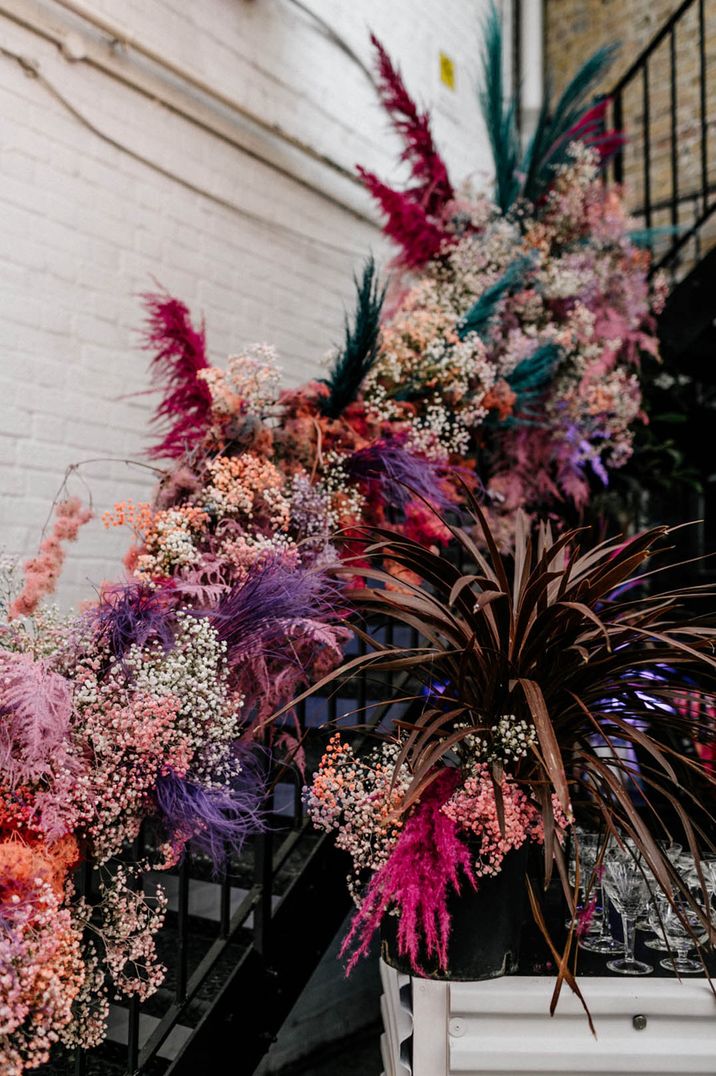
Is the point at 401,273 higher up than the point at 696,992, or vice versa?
the point at 401,273

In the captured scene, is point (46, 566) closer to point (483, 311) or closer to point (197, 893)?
point (197, 893)

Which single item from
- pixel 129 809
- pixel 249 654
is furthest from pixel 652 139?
pixel 129 809

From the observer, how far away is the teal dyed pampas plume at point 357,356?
2088mm

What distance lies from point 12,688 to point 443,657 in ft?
2.29

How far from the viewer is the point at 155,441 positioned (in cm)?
284

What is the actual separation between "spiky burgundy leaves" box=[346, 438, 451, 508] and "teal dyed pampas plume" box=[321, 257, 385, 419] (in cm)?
17

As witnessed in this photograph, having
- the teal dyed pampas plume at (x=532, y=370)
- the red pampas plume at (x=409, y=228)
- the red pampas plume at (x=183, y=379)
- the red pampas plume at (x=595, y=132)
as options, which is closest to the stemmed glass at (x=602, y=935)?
the red pampas plume at (x=183, y=379)

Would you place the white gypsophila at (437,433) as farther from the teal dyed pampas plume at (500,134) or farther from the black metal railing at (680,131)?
the black metal railing at (680,131)

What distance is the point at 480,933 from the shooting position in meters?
1.43

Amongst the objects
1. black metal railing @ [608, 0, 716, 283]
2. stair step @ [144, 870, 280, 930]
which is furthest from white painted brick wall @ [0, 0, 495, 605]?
black metal railing @ [608, 0, 716, 283]

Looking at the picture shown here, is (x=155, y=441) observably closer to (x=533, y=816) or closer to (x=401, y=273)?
(x=401, y=273)

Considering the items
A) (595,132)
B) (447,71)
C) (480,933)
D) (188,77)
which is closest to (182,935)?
(480,933)

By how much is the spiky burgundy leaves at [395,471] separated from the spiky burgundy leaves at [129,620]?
0.68m

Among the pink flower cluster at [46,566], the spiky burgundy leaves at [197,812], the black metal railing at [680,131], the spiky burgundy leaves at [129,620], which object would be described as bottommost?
the spiky burgundy leaves at [197,812]
